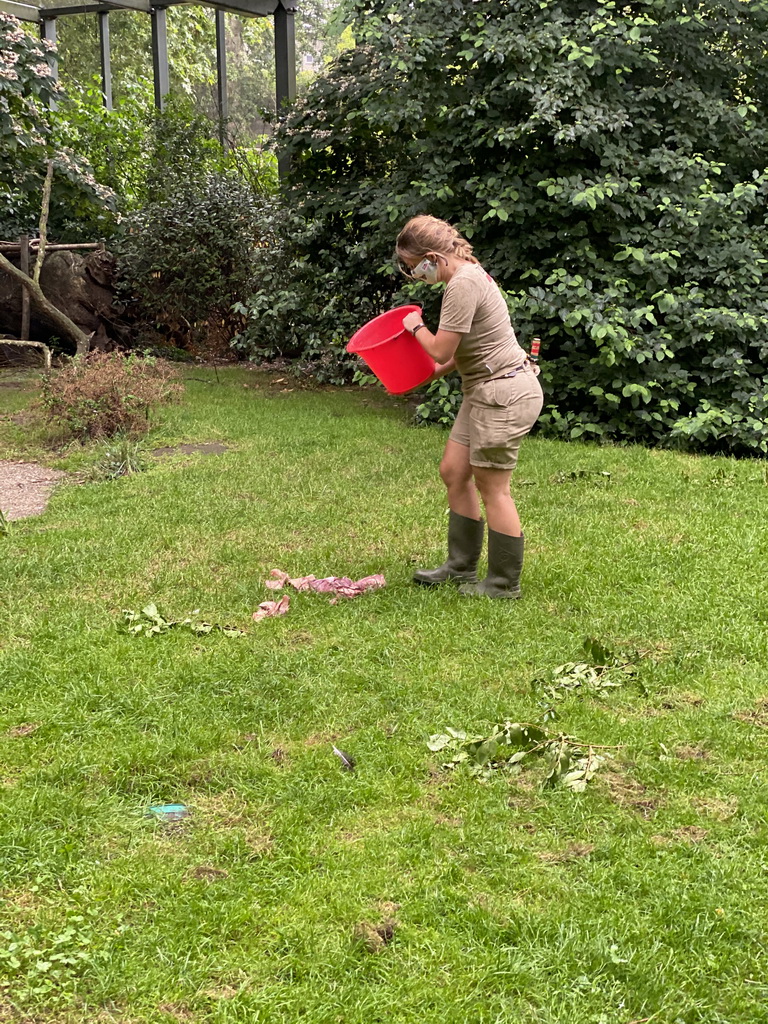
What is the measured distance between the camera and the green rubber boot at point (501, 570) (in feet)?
13.9

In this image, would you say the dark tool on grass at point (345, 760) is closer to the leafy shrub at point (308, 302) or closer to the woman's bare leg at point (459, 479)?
the woman's bare leg at point (459, 479)

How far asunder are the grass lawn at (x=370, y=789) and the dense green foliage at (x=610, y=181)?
2672 mm

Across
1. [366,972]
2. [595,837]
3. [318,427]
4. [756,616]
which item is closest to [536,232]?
[318,427]

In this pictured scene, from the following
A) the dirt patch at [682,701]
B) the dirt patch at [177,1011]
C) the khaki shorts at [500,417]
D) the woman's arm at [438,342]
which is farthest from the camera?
the khaki shorts at [500,417]

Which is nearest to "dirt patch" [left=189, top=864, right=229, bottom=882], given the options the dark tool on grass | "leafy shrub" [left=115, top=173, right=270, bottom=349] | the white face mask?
the dark tool on grass

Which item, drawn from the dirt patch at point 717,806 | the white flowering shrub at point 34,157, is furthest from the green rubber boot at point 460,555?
the white flowering shrub at point 34,157

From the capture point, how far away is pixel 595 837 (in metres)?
2.59

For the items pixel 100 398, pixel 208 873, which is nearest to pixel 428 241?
pixel 208 873

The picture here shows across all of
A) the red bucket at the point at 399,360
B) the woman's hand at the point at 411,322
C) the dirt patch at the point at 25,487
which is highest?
the woman's hand at the point at 411,322

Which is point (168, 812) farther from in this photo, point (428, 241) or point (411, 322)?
point (428, 241)

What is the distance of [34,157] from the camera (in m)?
11.2

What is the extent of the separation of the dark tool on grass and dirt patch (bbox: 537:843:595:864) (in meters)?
0.65

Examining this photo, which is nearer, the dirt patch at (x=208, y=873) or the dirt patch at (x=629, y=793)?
the dirt patch at (x=208, y=873)

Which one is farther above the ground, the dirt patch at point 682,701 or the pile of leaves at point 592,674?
→ the pile of leaves at point 592,674
